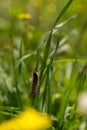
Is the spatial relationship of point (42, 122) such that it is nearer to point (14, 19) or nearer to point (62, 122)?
point (62, 122)

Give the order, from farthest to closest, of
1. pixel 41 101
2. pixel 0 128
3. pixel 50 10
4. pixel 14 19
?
pixel 50 10, pixel 14 19, pixel 41 101, pixel 0 128

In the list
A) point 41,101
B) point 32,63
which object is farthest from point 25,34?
point 41,101

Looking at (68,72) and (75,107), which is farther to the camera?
(68,72)

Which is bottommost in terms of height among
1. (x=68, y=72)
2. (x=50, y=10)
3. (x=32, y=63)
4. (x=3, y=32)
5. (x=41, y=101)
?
(x=41, y=101)

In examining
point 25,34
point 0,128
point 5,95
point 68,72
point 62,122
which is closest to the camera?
point 0,128

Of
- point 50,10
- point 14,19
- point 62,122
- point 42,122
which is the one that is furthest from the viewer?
point 50,10

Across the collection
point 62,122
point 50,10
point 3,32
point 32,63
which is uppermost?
point 50,10

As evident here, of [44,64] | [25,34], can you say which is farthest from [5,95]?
[25,34]

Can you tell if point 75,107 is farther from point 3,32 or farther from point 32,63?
point 3,32

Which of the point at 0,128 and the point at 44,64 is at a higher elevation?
the point at 44,64
